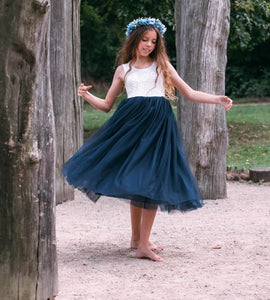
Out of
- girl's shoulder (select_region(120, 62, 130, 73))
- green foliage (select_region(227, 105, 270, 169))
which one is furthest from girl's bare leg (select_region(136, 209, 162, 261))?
green foliage (select_region(227, 105, 270, 169))

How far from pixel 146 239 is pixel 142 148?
678 millimetres

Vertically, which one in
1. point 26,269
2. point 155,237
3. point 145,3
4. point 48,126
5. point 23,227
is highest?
point 145,3

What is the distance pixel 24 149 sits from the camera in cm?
297

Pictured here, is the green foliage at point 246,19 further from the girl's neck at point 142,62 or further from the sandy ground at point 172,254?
the girl's neck at point 142,62

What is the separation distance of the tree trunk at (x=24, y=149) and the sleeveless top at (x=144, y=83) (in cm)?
141

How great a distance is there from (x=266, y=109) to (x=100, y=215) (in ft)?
44.9

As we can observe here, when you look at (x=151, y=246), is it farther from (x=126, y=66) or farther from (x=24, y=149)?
(x=24, y=149)

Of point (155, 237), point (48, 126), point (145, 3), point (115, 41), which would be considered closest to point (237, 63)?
point (115, 41)

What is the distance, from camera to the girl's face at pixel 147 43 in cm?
443

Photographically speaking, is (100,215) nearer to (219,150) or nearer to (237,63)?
(219,150)

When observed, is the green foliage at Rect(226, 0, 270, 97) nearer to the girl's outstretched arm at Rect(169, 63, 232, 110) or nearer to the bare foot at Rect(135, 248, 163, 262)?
the girl's outstretched arm at Rect(169, 63, 232, 110)

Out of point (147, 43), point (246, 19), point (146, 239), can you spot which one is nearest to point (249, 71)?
point (246, 19)

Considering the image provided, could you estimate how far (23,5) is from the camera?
9.10 ft

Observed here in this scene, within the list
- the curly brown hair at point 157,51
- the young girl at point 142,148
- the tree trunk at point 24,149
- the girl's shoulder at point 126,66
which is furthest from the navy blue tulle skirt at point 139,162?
the tree trunk at point 24,149
